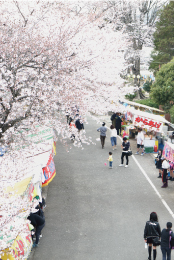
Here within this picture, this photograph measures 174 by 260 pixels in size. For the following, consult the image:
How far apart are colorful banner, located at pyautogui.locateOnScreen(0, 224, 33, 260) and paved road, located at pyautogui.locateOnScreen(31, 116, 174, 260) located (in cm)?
60

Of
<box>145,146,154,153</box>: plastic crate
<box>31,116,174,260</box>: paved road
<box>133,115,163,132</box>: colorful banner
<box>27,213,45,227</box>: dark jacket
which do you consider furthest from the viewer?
<box>145,146,154,153</box>: plastic crate

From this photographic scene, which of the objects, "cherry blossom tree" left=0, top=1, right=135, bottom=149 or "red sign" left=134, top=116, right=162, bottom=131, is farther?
"red sign" left=134, top=116, right=162, bottom=131

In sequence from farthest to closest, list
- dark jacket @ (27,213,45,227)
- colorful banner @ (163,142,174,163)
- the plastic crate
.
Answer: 1. the plastic crate
2. colorful banner @ (163,142,174,163)
3. dark jacket @ (27,213,45,227)

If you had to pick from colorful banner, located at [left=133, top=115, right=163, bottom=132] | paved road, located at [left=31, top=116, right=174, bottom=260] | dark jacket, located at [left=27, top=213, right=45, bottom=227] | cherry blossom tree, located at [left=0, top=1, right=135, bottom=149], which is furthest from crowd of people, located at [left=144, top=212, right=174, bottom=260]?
colorful banner, located at [left=133, top=115, right=163, bottom=132]

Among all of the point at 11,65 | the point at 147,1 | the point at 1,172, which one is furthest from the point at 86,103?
the point at 147,1

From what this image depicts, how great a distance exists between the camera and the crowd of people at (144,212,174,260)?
301 inches

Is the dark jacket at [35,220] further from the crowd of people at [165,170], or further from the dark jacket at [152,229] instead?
the crowd of people at [165,170]

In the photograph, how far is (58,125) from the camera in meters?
10.7

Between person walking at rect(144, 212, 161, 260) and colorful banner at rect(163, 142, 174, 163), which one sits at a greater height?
colorful banner at rect(163, 142, 174, 163)

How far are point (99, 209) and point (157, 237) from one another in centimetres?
362

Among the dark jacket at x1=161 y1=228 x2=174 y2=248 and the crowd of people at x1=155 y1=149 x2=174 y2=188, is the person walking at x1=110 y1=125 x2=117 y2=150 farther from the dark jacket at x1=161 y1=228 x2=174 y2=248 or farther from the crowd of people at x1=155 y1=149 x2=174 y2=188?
the dark jacket at x1=161 y1=228 x2=174 y2=248

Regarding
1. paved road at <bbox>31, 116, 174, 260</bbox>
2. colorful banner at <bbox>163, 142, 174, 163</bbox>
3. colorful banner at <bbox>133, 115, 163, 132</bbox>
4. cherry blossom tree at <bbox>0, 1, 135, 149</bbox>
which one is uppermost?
cherry blossom tree at <bbox>0, 1, 135, 149</bbox>

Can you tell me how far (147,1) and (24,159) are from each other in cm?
3300

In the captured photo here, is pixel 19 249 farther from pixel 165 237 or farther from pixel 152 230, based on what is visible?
pixel 165 237
